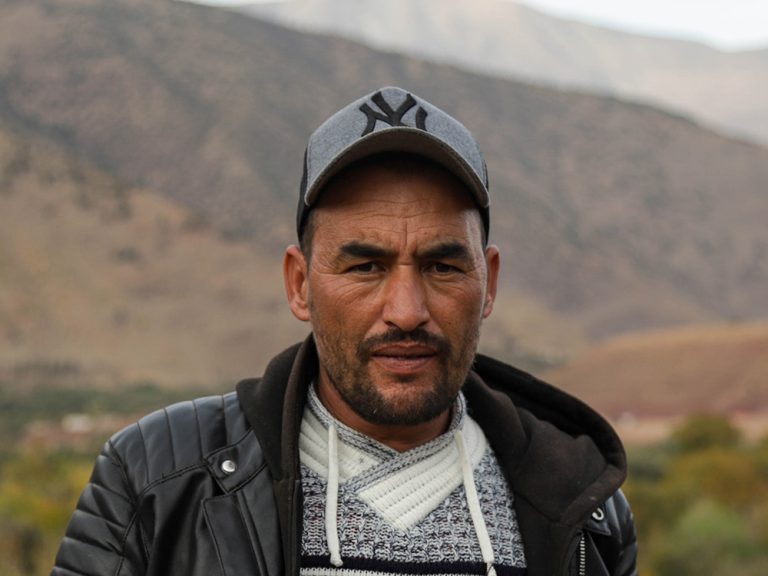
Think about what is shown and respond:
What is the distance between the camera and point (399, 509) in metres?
2.56

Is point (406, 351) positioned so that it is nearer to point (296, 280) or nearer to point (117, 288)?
point (296, 280)

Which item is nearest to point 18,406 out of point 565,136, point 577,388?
point 577,388

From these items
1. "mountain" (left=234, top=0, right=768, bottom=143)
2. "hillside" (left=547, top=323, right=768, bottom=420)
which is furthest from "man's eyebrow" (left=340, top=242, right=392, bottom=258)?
"mountain" (left=234, top=0, right=768, bottom=143)

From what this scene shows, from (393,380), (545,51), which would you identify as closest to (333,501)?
(393,380)

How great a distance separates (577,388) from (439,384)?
1314 inches

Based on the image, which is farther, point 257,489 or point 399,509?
point 399,509

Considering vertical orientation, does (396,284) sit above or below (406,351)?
above

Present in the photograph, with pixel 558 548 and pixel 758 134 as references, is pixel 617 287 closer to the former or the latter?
pixel 558 548

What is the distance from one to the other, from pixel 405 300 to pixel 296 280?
38cm

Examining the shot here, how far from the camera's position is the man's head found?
253cm

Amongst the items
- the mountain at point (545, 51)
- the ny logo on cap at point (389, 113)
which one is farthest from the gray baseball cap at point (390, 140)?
the mountain at point (545, 51)

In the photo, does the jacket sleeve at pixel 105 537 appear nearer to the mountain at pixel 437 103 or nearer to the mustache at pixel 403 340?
the mustache at pixel 403 340

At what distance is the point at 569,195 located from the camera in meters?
67.2

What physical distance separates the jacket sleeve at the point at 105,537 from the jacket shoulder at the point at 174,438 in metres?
0.04
